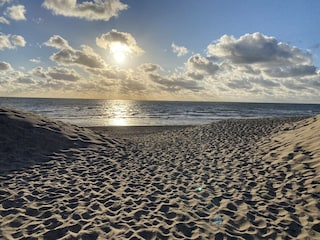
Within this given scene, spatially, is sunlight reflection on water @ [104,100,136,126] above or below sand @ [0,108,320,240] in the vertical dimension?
below

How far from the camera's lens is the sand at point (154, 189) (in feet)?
17.6

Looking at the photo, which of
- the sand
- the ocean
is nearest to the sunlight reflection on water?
the ocean

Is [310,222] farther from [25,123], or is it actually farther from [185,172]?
[25,123]

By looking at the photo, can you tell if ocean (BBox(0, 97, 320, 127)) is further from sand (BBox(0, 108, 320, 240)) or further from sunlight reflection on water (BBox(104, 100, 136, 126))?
sand (BBox(0, 108, 320, 240))

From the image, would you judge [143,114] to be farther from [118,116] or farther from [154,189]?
[154,189]

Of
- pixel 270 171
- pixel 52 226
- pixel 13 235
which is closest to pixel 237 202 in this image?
pixel 270 171

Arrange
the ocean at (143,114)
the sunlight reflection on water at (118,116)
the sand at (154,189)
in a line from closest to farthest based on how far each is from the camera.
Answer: the sand at (154,189) → the sunlight reflection on water at (118,116) → the ocean at (143,114)

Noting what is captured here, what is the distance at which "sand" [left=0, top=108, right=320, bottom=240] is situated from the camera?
211 inches

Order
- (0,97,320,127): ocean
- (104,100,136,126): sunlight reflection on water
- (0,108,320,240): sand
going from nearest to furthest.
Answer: (0,108,320,240): sand → (104,100,136,126): sunlight reflection on water → (0,97,320,127): ocean

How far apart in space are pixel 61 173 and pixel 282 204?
6.54m

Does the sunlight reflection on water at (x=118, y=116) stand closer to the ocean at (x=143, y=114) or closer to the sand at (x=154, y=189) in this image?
the ocean at (x=143, y=114)

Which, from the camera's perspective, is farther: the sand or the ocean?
the ocean

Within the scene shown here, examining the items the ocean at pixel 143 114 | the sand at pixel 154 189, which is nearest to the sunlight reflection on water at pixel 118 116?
the ocean at pixel 143 114

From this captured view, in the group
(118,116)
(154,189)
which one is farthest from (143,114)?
(154,189)
